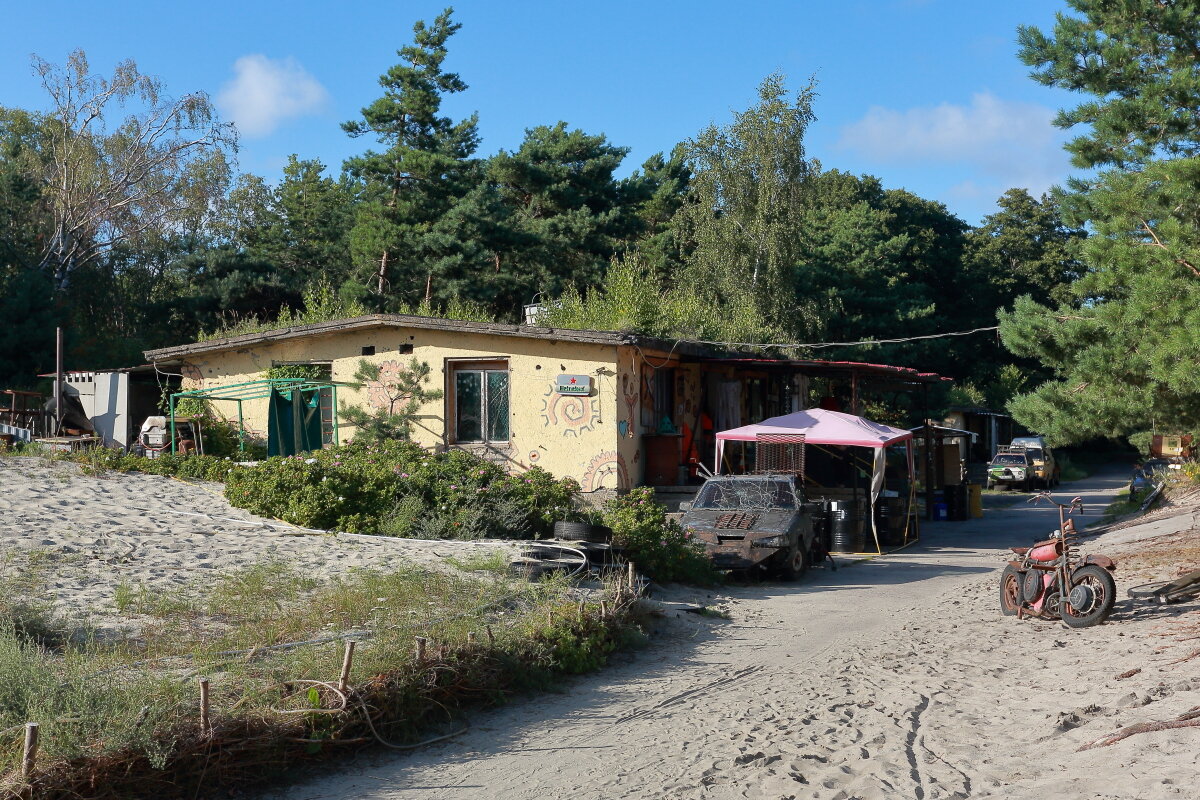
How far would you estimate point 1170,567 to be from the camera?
48.5 ft

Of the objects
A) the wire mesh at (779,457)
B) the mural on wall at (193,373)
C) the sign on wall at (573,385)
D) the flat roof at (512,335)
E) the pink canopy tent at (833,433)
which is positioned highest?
the flat roof at (512,335)

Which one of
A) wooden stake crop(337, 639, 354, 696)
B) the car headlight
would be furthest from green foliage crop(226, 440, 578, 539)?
wooden stake crop(337, 639, 354, 696)

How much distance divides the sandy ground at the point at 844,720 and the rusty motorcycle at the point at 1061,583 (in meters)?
0.22

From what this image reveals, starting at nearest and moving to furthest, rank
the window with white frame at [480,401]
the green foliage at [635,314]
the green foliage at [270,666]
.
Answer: the green foliage at [270,666] → the window with white frame at [480,401] → the green foliage at [635,314]

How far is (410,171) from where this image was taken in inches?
1398

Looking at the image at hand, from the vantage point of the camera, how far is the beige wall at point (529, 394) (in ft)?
63.4

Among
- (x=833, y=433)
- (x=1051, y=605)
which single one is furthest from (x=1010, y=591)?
(x=833, y=433)

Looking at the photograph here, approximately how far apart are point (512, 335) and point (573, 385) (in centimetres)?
144

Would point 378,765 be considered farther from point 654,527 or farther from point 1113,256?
point 1113,256

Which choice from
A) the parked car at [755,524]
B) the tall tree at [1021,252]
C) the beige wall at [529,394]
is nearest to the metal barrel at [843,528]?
the parked car at [755,524]

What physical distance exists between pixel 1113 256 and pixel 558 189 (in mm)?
26997

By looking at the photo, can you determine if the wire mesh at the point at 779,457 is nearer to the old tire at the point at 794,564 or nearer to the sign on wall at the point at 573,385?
the sign on wall at the point at 573,385

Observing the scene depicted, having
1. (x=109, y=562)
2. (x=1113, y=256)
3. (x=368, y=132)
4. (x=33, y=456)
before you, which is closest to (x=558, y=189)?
(x=368, y=132)

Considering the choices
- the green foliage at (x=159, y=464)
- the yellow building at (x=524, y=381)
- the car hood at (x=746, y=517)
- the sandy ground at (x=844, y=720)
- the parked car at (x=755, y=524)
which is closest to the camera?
the sandy ground at (x=844, y=720)
